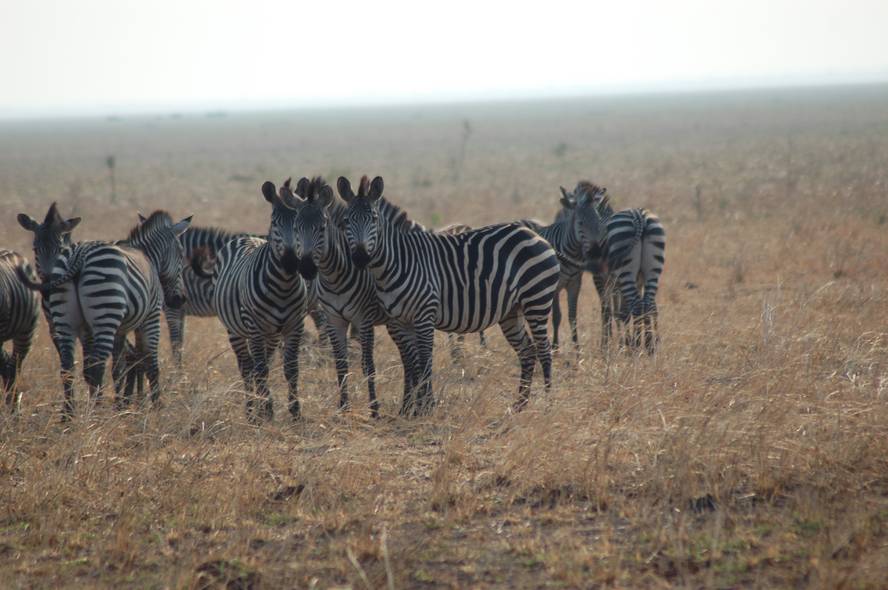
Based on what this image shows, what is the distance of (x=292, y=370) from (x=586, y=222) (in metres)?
3.91

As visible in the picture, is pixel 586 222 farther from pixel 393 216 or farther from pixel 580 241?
pixel 393 216

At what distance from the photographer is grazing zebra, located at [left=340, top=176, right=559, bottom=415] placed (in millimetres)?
7445

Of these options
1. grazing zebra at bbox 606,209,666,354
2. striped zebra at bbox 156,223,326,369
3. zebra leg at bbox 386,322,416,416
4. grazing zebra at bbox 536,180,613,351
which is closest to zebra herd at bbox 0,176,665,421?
zebra leg at bbox 386,322,416,416

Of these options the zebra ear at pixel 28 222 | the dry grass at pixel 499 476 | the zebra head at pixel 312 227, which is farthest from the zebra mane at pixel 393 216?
the zebra ear at pixel 28 222

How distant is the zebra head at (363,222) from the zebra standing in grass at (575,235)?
120 inches

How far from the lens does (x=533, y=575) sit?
4582 mm

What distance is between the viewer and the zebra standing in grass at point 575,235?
32.9ft

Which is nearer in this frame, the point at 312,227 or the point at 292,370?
the point at 312,227

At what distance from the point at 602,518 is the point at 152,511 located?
8.72 feet

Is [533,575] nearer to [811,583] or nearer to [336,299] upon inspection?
[811,583]

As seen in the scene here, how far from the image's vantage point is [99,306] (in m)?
7.48

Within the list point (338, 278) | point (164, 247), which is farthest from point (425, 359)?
point (164, 247)

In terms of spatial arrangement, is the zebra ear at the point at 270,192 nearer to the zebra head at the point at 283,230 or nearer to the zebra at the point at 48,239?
the zebra head at the point at 283,230

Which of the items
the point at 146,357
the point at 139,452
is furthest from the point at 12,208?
the point at 139,452
